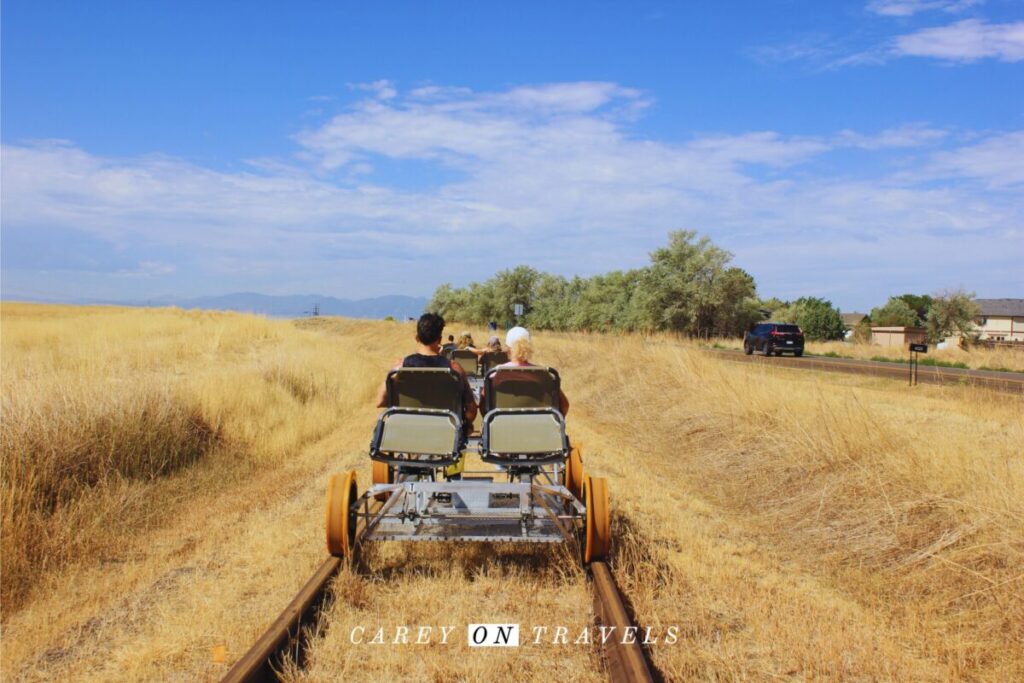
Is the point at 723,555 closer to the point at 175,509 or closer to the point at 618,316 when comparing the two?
the point at 175,509

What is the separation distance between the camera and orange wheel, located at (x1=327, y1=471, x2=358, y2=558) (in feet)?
17.4

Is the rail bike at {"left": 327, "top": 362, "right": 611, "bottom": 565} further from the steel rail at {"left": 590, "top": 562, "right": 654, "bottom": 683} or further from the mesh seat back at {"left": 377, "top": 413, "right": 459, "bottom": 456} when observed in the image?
the steel rail at {"left": 590, "top": 562, "right": 654, "bottom": 683}

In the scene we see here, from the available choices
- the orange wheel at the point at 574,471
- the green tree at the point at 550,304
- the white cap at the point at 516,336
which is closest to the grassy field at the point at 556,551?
the orange wheel at the point at 574,471

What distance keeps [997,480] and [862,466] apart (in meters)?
1.85

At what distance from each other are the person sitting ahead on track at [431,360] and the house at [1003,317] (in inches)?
4174

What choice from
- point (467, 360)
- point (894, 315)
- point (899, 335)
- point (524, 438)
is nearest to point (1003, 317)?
point (894, 315)

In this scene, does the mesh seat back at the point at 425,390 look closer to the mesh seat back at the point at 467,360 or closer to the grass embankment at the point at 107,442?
the grass embankment at the point at 107,442

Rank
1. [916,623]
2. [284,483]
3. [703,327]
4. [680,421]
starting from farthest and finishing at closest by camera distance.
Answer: [703,327] < [680,421] < [284,483] < [916,623]

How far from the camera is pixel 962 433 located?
27.2ft

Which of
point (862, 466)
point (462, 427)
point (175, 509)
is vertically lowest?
point (175, 509)

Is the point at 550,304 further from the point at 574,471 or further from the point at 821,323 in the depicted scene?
the point at 574,471

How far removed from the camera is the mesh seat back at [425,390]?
582 centimetres

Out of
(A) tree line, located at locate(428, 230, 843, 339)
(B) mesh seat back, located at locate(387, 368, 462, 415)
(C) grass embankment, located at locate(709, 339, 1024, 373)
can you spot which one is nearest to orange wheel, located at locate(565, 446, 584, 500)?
(B) mesh seat back, located at locate(387, 368, 462, 415)

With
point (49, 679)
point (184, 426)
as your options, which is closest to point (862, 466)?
point (49, 679)
